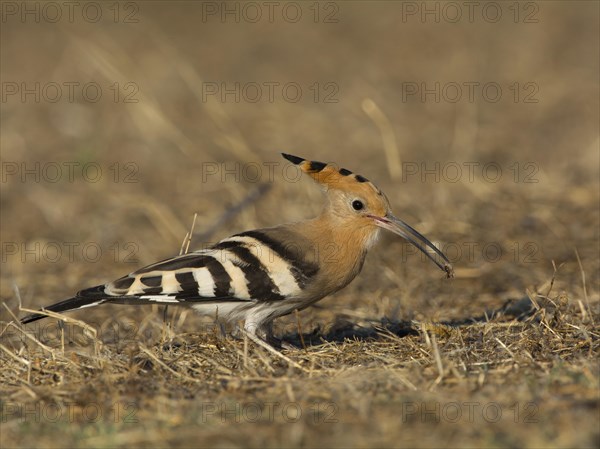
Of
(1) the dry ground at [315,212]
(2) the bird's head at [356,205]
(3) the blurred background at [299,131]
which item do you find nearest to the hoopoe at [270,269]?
(2) the bird's head at [356,205]

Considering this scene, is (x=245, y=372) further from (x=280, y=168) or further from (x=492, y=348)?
(x=280, y=168)

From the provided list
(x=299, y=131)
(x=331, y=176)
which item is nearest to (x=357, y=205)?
(x=331, y=176)

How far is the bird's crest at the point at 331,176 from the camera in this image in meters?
4.52

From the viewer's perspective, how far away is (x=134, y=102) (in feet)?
31.6

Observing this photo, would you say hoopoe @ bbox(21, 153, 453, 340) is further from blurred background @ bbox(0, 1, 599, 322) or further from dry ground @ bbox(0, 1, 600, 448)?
blurred background @ bbox(0, 1, 599, 322)

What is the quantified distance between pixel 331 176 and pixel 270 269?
1.98 ft

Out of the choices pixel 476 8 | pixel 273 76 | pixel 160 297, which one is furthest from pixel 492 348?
pixel 476 8

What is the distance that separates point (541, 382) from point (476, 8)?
11194 millimetres

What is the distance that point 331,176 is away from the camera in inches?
181

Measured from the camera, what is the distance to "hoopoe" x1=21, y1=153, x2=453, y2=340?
13.7 feet

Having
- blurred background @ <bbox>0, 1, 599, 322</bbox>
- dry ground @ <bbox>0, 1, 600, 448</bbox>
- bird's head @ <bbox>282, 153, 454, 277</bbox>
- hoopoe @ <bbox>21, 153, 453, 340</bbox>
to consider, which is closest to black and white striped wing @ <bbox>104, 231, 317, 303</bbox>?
hoopoe @ <bbox>21, 153, 453, 340</bbox>

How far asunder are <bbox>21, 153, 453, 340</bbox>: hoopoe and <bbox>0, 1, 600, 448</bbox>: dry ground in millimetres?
161

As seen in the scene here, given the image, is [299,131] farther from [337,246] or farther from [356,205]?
[337,246]

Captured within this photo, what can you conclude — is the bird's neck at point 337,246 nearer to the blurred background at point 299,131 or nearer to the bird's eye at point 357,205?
the bird's eye at point 357,205
